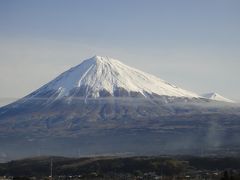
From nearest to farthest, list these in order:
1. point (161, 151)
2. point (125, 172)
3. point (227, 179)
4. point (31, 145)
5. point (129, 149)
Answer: point (227, 179) < point (125, 172) < point (161, 151) < point (129, 149) < point (31, 145)

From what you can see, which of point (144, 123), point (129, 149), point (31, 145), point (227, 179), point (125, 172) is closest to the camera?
point (227, 179)

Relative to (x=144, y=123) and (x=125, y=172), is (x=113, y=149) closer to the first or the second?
(x=144, y=123)

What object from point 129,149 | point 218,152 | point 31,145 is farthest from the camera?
point 31,145

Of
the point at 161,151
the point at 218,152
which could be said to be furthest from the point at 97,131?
the point at 218,152

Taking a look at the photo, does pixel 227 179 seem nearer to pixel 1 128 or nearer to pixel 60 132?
pixel 60 132

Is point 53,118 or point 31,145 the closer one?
point 31,145

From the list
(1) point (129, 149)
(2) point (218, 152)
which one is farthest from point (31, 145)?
(2) point (218, 152)

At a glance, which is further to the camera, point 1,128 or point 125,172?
point 1,128

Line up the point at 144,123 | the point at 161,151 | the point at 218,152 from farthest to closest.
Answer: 1. the point at 144,123
2. the point at 161,151
3. the point at 218,152
